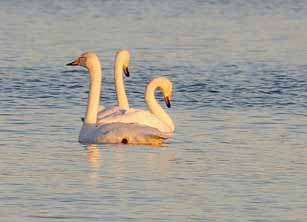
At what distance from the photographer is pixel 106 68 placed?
969 inches

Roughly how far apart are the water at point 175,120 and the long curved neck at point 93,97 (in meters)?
0.26

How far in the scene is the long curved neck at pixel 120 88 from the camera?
1844 centimetres

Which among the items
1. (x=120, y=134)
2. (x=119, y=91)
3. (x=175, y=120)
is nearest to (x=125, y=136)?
(x=120, y=134)

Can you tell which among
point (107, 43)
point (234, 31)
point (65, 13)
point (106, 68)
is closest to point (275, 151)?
point (106, 68)

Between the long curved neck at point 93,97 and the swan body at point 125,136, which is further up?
the long curved neck at point 93,97

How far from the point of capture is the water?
41.4ft

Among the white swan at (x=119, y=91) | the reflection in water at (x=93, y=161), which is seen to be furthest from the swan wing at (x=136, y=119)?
the reflection in water at (x=93, y=161)

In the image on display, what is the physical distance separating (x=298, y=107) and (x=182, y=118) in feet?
5.59

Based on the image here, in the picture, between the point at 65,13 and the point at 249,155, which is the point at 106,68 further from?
the point at 65,13

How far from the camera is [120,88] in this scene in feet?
61.6

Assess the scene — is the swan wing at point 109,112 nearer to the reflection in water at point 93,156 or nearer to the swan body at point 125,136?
the swan body at point 125,136

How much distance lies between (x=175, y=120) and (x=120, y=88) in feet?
2.87

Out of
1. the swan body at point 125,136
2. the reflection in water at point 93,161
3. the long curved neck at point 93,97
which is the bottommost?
the reflection in water at point 93,161

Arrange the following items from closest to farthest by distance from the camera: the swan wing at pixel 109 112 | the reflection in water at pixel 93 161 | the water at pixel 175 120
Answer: the water at pixel 175 120 → the reflection in water at pixel 93 161 → the swan wing at pixel 109 112
